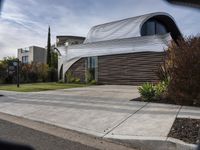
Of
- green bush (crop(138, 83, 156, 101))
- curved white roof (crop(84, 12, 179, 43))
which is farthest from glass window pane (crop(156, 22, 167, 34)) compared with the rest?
green bush (crop(138, 83, 156, 101))

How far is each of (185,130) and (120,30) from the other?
24.4m

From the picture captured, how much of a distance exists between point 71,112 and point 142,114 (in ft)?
8.28

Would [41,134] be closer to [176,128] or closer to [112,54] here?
[176,128]

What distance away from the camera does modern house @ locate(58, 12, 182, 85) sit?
24.2 metres

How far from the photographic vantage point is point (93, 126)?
8039 millimetres

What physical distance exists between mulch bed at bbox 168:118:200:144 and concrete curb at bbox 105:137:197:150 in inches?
7.0

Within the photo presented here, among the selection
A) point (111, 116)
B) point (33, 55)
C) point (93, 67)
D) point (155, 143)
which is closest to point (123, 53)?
point (93, 67)

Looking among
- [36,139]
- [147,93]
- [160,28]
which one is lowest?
[36,139]

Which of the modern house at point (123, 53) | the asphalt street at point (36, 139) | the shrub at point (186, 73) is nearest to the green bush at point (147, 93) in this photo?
the shrub at point (186, 73)

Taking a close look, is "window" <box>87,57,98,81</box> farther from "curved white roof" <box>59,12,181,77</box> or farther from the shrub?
the shrub

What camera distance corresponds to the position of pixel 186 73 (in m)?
11.0

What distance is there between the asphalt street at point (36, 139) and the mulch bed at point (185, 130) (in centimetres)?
192

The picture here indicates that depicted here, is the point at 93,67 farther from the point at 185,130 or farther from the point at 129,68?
the point at 185,130

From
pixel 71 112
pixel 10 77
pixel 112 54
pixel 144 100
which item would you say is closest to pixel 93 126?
pixel 71 112
